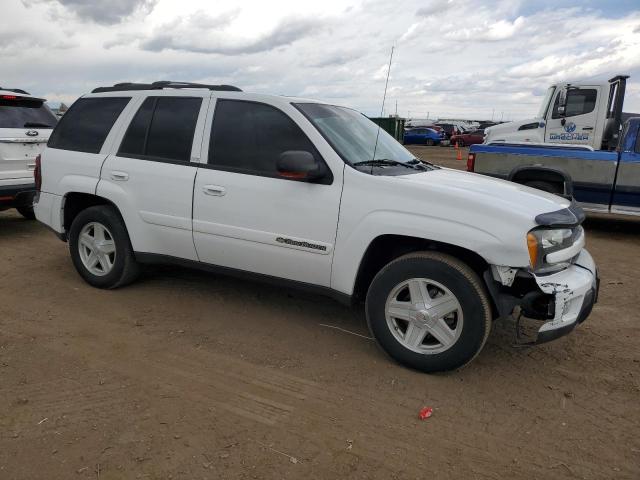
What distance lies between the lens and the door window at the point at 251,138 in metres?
3.93

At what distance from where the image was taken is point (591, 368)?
368cm

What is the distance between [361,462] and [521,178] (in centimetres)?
684

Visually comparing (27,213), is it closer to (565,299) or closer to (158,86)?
(158,86)

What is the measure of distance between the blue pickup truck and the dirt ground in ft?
12.9

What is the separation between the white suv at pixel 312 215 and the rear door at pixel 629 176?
4882 millimetres

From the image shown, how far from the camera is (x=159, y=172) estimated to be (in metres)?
4.39

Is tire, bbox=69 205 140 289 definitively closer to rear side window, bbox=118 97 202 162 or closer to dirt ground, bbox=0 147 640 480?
dirt ground, bbox=0 147 640 480

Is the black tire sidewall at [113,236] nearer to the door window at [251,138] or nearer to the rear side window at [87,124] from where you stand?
the rear side window at [87,124]

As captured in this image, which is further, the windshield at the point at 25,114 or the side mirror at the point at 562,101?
the side mirror at the point at 562,101

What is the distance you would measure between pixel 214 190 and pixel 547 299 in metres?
2.50

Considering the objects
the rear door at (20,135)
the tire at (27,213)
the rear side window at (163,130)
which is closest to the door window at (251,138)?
the rear side window at (163,130)

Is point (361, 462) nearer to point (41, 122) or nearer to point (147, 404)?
point (147, 404)

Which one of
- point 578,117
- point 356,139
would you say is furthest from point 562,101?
point 356,139

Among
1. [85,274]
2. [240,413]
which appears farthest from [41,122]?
[240,413]
